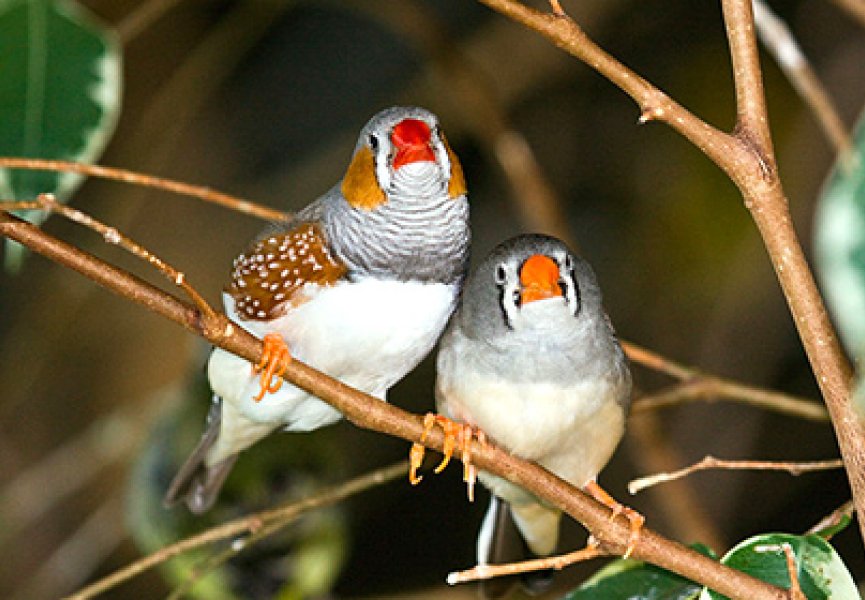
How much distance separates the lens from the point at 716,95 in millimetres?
3242

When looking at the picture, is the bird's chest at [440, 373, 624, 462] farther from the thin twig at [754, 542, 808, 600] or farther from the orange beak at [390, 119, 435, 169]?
the thin twig at [754, 542, 808, 600]

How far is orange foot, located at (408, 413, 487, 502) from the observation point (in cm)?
149

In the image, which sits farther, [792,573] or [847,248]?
[792,573]

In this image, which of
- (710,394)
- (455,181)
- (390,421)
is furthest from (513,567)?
(710,394)

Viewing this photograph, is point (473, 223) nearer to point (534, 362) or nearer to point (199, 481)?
point (199, 481)

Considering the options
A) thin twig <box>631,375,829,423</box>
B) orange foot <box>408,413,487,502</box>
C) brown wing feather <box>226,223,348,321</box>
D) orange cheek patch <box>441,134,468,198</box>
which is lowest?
orange foot <box>408,413,487,502</box>

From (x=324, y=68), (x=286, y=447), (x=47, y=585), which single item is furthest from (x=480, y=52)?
(x=47, y=585)

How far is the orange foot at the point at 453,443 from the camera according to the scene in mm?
1490

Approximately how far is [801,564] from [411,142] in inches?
26.2

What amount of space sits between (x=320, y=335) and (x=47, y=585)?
5.46 ft

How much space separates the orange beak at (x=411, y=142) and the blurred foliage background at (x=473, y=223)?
1.50 metres

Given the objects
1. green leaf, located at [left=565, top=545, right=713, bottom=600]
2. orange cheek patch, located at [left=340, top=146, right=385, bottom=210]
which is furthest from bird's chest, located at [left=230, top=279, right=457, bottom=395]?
green leaf, located at [left=565, top=545, right=713, bottom=600]

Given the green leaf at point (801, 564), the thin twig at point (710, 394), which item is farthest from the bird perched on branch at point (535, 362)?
the green leaf at point (801, 564)

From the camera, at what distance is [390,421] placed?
135 centimetres
